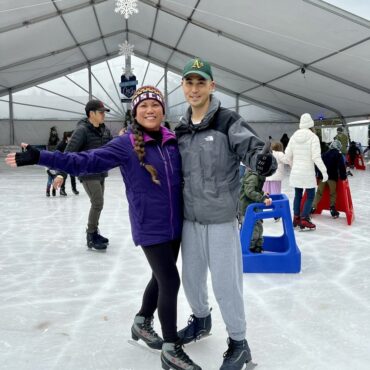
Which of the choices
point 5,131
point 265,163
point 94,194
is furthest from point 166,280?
point 5,131

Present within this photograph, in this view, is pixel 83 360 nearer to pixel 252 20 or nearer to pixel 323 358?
pixel 323 358

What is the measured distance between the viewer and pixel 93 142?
3705 millimetres

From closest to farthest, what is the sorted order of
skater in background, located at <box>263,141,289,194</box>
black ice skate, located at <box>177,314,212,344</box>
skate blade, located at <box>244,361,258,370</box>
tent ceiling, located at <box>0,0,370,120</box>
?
skate blade, located at <box>244,361,258,370</box>, black ice skate, located at <box>177,314,212,344</box>, skater in background, located at <box>263,141,289,194</box>, tent ceiling, located at <box>0,0,370,120</box>

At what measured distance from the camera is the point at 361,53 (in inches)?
358

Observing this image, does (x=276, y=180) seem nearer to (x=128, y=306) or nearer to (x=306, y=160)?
(x=306, y=160)

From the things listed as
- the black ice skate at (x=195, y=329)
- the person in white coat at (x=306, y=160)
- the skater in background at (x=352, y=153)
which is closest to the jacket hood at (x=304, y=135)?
the person in white coat at (x=306, y=160)

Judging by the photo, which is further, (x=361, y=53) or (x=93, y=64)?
(x=93, y=64)

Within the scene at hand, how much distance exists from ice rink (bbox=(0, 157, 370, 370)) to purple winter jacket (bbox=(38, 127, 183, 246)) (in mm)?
639

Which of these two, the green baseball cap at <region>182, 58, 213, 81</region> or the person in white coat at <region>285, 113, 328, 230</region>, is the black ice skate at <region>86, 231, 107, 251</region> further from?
the green baseball cap at <region>182, 58, 213, 81</region>

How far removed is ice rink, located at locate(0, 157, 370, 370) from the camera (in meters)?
2.01

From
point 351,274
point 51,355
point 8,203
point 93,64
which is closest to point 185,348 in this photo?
point 51,355

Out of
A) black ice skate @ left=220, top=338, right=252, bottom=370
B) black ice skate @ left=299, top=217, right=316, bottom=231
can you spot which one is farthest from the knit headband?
black ice skate @ left=299, top=217, right=316, bottom=231

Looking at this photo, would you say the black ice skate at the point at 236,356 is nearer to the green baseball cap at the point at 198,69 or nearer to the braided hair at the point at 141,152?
the braided hair at the point at 141,152

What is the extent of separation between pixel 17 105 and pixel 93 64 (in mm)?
3571
